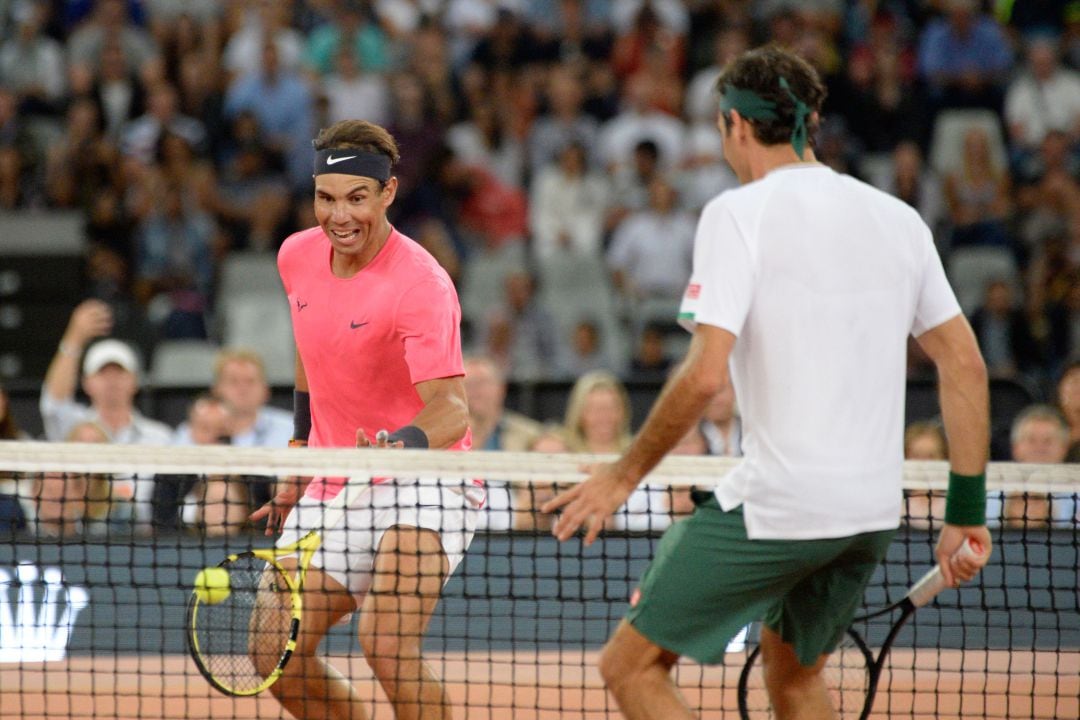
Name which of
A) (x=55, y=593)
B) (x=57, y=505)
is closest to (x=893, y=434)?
(x=55, y=593)

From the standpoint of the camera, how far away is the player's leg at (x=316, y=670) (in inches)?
186

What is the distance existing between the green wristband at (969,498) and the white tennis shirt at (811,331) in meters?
0.27

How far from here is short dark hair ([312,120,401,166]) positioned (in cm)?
487

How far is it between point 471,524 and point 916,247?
5.49ft

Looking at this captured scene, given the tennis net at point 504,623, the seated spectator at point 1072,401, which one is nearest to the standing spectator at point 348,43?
the tennis net at point 504,623

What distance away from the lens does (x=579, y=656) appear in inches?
290

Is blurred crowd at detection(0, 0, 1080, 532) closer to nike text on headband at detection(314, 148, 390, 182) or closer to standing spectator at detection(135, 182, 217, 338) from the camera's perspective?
standing spectator at detection(135, 182, 217, 338)

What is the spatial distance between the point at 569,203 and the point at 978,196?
307 centimetres

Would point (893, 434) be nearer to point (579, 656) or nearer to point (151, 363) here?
point (579, 656)

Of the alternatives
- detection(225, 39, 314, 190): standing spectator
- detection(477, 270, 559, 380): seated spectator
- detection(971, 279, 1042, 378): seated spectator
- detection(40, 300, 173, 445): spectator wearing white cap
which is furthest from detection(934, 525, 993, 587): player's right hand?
detection(225, 39, 314, 190): standing spectator

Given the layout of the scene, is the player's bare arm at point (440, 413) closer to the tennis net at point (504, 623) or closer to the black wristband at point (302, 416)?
the black wristband at point (302, 416)

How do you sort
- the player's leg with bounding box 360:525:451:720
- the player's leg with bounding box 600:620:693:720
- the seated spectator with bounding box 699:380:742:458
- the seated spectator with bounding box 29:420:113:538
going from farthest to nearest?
the seated spectator with bounding box 699:380:742:458
the seated spectator with bounding box 29:420:113:538
the player's leg with bounding box 360:525:451:720
the player's leg with bounding box 600:620:693:720

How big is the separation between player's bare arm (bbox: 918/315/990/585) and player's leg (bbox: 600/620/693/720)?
0.78 meters

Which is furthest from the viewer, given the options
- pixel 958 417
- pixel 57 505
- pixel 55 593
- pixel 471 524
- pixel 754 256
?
pixel 57 505
